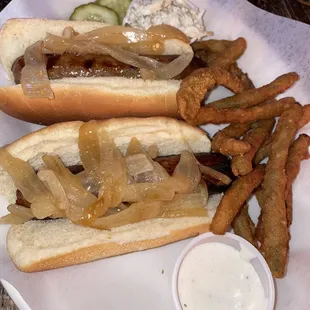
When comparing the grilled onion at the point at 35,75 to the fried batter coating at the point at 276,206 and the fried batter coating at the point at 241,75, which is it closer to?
the fried batter coating at the point at 241,75

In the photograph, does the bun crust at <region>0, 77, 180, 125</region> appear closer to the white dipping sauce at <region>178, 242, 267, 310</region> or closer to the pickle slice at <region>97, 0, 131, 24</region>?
the pickle slice at <region>97, 0, 131, 24</region>

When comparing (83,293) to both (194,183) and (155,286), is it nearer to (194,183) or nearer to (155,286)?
(155,286)

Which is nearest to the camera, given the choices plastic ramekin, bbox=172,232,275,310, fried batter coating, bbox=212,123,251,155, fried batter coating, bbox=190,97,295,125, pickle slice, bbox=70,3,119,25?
plastic ramekin, bbox=172,232,275,310

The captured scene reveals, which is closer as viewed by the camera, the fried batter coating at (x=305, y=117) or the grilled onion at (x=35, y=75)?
the grilled onion at (x=35, y=75)

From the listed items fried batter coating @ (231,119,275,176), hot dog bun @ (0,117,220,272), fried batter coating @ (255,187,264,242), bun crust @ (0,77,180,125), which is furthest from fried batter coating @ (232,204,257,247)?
bun crust @ (0,77,180,125)

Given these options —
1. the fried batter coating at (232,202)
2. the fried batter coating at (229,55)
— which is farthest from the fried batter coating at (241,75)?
the fried batter coating at (232,202)
